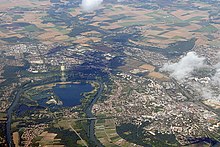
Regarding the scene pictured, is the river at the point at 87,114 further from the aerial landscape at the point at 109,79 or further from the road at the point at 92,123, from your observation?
the aerial landscape at the point at 109,79

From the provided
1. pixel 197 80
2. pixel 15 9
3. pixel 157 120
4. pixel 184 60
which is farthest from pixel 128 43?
pixel 15 9

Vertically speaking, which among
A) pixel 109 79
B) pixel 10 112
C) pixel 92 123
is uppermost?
pixel 109 79

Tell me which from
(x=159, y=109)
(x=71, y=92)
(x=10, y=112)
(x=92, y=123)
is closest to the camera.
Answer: (x=92, y=123)

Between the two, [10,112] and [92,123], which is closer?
[92,123]

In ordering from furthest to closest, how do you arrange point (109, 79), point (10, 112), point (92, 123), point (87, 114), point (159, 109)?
point (109, 79) → point (159, 109) → point (10, 112) → point (87, 114) → point (92, 123)

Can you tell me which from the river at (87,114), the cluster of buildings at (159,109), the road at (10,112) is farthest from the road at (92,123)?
the road at (10,112)

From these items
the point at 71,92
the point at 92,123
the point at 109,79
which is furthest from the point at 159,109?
the point at 71,92

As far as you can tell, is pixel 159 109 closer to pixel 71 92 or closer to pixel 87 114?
pixel 87 114
